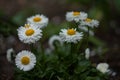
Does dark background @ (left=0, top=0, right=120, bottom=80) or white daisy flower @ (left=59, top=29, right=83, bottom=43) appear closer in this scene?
white daisy flower @ (left=59, top=29, right=83, bottom=43)

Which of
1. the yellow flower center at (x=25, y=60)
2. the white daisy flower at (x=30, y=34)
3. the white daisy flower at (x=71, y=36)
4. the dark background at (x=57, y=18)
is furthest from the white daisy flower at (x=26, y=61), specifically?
the dark background at (x=57, y=18)

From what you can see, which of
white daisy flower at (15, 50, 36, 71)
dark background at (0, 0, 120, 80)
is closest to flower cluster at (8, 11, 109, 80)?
white daisy flower at (15, 50, 36, 71)

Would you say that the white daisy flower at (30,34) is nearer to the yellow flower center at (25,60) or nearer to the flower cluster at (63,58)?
the flower cluster at (63,58)

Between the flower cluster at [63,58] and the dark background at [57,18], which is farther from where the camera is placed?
the dark background at [57,18]

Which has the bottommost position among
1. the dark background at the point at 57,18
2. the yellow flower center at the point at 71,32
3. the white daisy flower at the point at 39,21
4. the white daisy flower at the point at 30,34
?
the white daisy flower at the point at 30,34

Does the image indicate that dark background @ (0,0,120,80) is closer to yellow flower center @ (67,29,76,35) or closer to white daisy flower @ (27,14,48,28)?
white daisy flower @ (27,14,48,28)

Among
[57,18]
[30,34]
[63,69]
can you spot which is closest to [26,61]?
[30,34]
